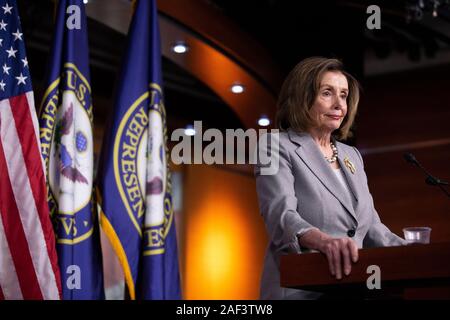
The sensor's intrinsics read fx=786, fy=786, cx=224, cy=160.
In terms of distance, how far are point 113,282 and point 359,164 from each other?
22.0ft

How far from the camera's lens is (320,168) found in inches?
84.2

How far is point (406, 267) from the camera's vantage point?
5.84 feet

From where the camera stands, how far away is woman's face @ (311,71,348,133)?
2102 mm

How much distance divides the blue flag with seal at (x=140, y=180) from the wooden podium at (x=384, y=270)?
65.6 inches

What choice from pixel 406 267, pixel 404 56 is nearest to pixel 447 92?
pixel 404 56

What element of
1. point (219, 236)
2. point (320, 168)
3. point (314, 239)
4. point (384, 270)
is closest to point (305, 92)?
point (320, 168)

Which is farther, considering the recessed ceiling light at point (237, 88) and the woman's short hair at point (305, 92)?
the recessed ceiling light at point (237, 88)

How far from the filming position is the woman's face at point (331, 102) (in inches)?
82.7

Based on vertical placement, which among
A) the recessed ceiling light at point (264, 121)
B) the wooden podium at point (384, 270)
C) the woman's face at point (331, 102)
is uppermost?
the recessed ceiling light at point (264, 121)

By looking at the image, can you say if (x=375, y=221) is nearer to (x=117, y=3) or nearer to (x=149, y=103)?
(x=149, y=103)

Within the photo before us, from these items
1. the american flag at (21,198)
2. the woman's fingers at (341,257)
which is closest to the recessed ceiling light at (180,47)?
the american flag at (21,198)

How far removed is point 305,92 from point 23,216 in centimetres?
150

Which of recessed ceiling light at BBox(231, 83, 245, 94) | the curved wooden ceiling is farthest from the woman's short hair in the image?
recessed ceiling light at BBox(231, 83, 245, 94)

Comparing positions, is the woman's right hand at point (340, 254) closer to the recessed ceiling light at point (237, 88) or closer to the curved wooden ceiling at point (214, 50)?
the curved wooden ceiling at point (214, 50)
